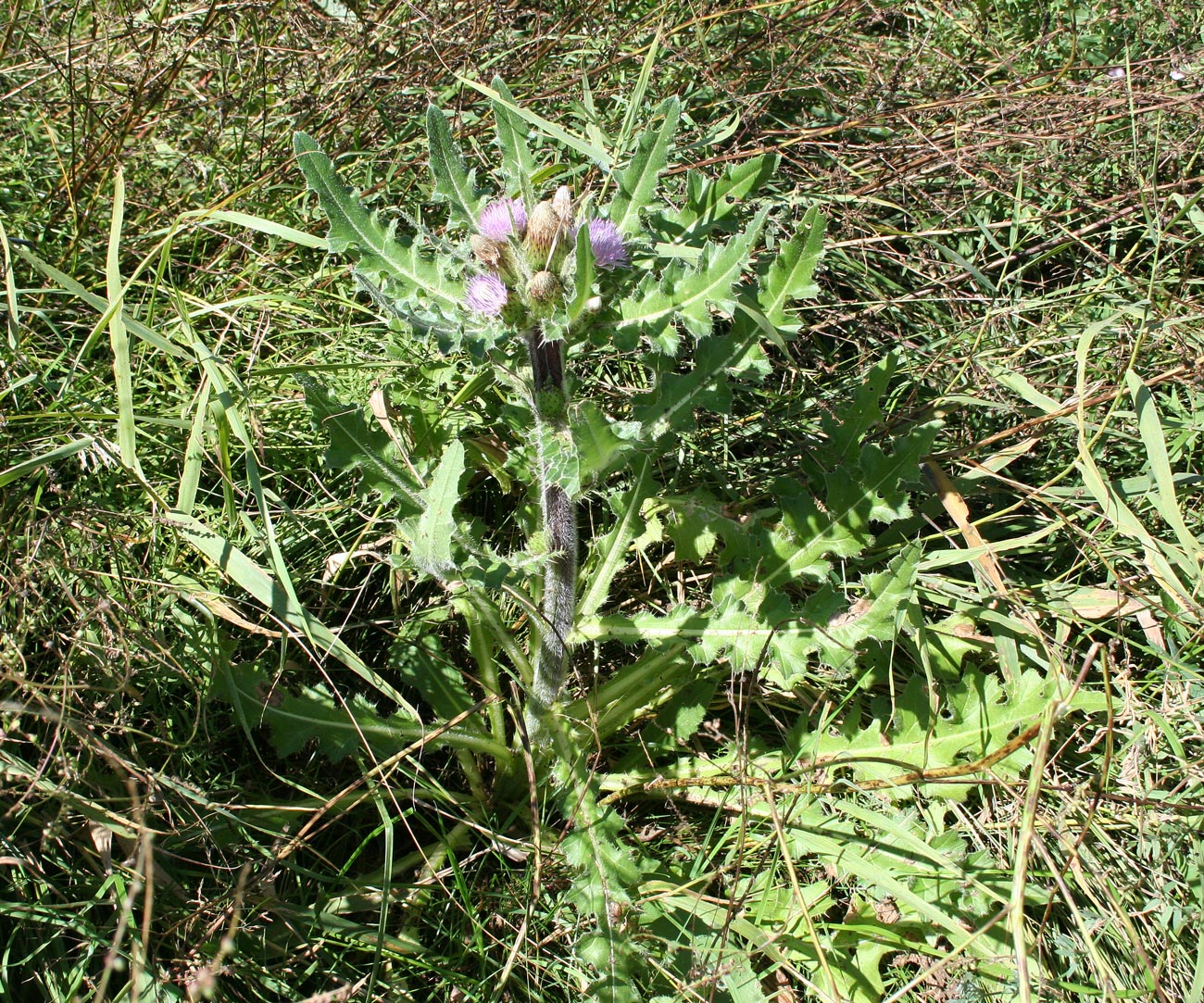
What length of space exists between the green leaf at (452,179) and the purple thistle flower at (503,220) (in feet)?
0.29

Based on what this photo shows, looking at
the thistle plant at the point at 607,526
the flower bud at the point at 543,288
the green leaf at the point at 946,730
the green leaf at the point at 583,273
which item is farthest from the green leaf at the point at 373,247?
the green leaf at the point at 946,730

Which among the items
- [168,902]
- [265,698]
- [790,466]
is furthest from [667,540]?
[168,902]

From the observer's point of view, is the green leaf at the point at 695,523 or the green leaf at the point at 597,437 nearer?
the green leaf at the point at 597,437

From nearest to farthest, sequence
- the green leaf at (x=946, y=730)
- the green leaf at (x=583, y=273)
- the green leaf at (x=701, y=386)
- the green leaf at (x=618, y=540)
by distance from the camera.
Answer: the green leaf at (x=583, y=273)
the green leaf at (x=701, y=386)
the green leaf at (x=946, y=730)
the green leaf at (x=618, y=540)

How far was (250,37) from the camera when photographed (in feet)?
12.6

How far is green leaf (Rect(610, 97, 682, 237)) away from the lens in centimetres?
226

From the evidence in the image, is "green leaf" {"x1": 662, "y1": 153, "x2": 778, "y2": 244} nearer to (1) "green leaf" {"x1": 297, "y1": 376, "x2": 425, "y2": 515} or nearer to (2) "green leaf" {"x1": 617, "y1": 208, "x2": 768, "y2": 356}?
(2) "green leaf" {"x1": 617, "y1": 208, "x2": 768, "y2": 356}

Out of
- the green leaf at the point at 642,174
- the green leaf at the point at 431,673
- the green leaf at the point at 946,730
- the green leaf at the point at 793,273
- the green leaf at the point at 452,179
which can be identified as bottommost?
the green leaf at the point at 946,730

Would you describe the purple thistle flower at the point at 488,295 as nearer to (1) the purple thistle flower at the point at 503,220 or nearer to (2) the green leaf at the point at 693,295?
(1) the purple thistle flower at the point at 503,220

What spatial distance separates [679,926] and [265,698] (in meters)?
1.11

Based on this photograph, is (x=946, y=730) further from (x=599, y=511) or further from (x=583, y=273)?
(x=583, y=273)

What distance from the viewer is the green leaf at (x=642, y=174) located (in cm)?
226

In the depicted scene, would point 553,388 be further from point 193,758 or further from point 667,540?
point 193,758

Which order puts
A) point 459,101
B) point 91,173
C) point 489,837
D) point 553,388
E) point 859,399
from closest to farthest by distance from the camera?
point 553,388
point 489,837
point 859,399
point 91,173
point 459,101
